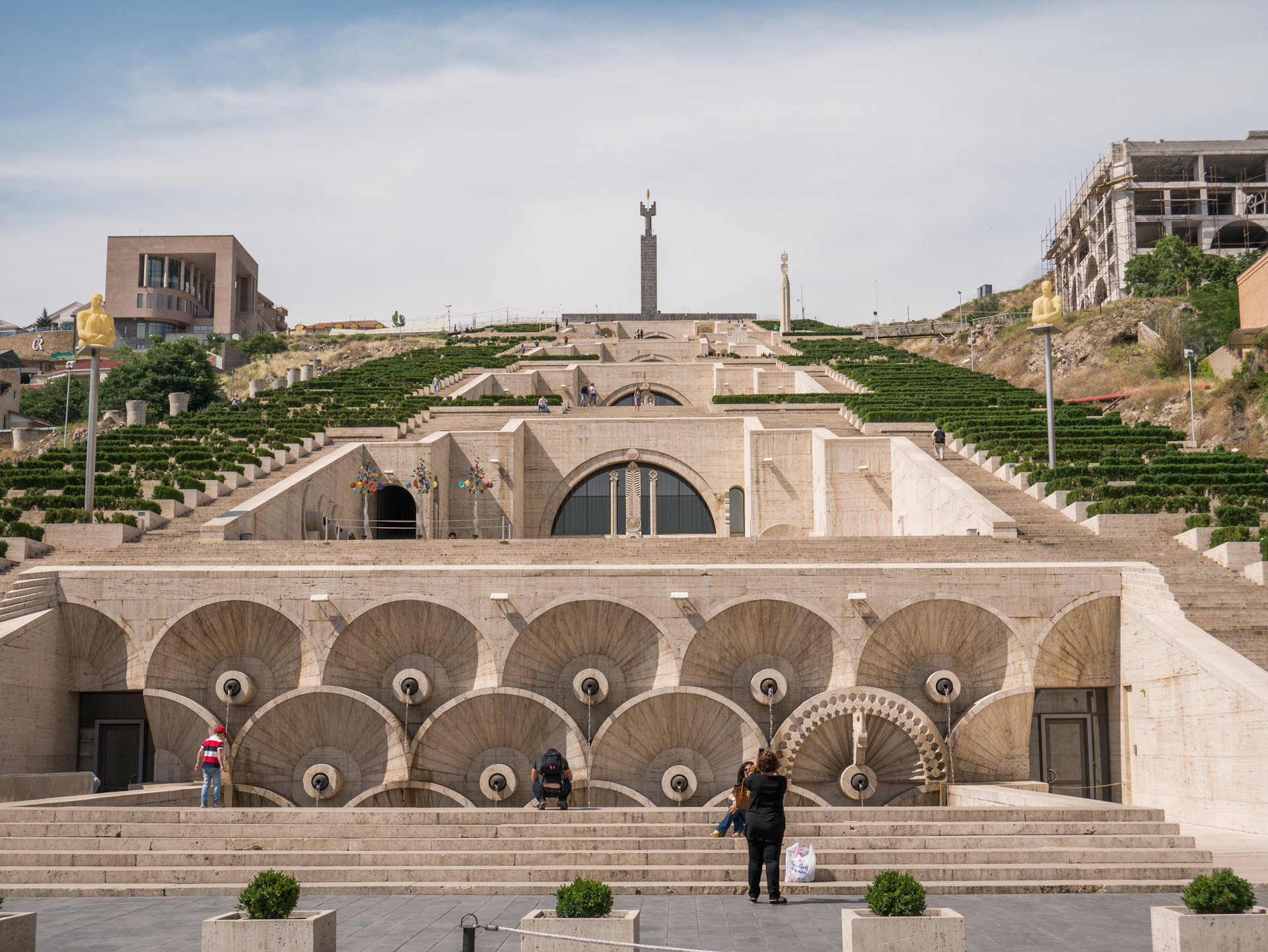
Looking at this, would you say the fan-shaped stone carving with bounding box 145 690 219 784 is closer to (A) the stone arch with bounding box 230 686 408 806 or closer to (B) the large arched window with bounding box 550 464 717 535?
(A) the stone arch with bounding box 230 686 408 806

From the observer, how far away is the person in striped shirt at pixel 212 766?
1420 cm

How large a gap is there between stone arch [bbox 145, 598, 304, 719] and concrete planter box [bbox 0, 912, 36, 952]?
31.3ft

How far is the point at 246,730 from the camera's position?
15703mm

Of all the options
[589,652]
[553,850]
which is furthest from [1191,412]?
[553,850]

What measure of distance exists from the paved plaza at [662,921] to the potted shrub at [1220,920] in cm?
96


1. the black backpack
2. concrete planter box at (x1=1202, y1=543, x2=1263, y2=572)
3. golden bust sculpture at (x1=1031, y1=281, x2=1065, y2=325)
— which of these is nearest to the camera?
the black backpack

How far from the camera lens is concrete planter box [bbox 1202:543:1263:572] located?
17.5 meters

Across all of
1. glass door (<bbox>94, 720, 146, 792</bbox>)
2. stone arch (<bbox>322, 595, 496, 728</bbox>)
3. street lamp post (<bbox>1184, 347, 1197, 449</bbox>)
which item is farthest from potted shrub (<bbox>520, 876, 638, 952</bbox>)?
street lamp post (<bbox>1184, 347, 1197, 449</bbox>)

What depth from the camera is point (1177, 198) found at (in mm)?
68188

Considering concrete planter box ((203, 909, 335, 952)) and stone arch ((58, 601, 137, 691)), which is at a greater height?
stone arch ((58, 601, 137, 691))

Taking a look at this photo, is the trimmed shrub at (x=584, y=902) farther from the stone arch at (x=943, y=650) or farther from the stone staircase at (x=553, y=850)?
the stone arch at (x=943, y=650)

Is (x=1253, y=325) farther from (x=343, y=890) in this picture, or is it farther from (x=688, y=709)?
(x=343, y=890)

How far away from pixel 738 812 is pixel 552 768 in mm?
3299

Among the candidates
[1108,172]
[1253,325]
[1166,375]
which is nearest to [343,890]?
[1253,325]
